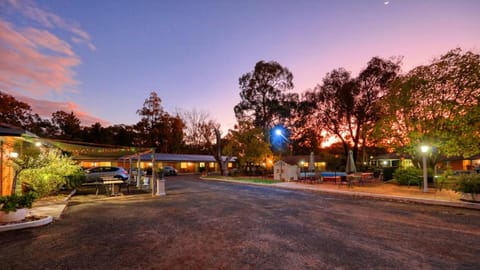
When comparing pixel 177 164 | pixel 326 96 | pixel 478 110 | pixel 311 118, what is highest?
pixel 326 96

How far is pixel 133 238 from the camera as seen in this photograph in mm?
5500

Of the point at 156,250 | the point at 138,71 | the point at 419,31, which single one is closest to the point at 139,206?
the point at 156,250

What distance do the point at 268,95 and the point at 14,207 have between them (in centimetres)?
3234

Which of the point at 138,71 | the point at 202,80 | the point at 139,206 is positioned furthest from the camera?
the point at 202,80

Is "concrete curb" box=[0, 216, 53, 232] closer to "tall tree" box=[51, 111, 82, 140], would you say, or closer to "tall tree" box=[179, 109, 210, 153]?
"tall tree" box=[179, 109, 210, 153]

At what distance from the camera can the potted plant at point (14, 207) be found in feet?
20.9

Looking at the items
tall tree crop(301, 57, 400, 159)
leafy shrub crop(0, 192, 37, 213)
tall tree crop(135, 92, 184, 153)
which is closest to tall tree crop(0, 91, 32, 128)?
tall tree crop(135, 92, 184, 153)

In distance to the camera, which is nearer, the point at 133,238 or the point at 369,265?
the point at 369,265

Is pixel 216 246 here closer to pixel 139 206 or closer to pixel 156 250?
pixel 156 250

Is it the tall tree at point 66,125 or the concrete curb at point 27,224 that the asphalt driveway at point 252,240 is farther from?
the tall tree at point 66,125

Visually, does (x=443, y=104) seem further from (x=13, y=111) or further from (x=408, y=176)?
(x=13, y=111)

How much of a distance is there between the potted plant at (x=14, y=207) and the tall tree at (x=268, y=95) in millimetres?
30076

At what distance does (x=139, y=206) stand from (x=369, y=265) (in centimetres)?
865

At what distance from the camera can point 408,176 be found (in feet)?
49.7
